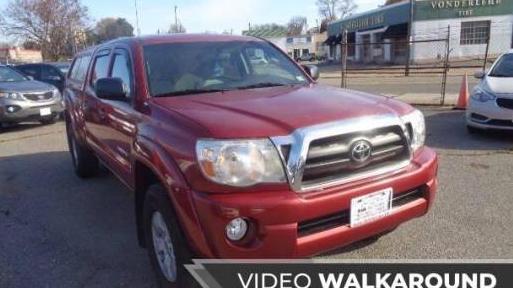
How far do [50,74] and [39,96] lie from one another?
4119 millimetres

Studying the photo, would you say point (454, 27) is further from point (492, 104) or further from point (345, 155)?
Answer: point (345, 155)

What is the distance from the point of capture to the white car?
7.46m

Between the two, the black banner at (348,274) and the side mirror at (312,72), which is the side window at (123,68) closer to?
the black banner at (348,274)

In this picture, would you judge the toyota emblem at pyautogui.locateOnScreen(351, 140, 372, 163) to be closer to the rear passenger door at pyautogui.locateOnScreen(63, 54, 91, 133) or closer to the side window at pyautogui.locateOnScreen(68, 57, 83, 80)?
the rear passenger door at pyautogui.locateOnScreen(63, 54, 91, 133)

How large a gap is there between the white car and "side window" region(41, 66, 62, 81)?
11.8 meters

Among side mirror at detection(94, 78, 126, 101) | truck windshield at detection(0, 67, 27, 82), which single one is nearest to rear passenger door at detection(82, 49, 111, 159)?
side mirror at detection(94, 78, 126, 101)

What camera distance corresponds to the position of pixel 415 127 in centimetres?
335

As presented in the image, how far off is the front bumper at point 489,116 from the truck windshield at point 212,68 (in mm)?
4438

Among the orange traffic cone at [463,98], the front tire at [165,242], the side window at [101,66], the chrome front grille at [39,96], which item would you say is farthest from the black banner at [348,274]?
the chrome front grille at [39,96]

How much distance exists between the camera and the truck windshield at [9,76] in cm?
1204

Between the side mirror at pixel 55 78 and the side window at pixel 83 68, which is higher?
the side window at pixel 83 68

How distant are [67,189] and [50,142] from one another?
3912 mm

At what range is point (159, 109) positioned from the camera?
11.0 ft

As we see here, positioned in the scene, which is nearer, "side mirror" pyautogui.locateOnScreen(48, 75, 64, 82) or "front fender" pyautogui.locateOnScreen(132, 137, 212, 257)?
"front fender" pyautogui.locateOnScreen(132, 137, 212, 257)
